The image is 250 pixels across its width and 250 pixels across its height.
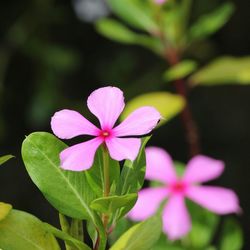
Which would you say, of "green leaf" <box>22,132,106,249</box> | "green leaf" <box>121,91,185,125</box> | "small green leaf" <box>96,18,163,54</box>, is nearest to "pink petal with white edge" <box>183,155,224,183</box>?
"green leaf" <box>121,91,185,125</box>

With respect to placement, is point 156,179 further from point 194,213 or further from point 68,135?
point 68,135

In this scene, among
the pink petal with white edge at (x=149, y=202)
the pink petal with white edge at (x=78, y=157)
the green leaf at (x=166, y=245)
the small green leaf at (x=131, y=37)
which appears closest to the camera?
the pink petal with white edge at (x=78, y=157)

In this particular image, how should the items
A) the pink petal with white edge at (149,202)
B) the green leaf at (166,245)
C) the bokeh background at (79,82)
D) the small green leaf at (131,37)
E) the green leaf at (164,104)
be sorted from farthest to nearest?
the bokeh background at (79,82) < the small green leaf at (131,37) < the green leaf at (164,104) < the pink petal with white edge at (149,202) < the green leaf at (166,245)

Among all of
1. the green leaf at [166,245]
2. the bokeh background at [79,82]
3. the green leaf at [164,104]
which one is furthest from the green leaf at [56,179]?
the bokeh background at [79,82]

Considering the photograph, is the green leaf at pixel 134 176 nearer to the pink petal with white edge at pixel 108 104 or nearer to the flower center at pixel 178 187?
the pink petal with white edge at pixel 108 104

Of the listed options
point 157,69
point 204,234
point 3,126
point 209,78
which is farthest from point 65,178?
point 157,69

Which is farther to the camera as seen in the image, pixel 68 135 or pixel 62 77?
pixel 62 77

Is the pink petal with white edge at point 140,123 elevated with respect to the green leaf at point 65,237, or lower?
elevated

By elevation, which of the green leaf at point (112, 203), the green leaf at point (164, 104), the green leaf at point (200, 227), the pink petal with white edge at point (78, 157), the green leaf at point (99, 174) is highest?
the pink petal with white edge at point (78, 157)
